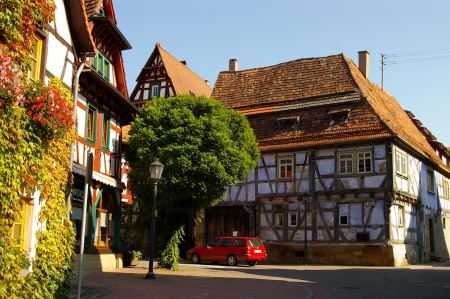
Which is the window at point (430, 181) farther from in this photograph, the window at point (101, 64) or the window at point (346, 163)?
the window at point (101, 64)

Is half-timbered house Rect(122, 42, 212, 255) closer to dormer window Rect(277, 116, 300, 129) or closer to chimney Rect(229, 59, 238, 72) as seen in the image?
chimney Rect(229, 59, 238, 72)

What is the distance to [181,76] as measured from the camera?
45844mm

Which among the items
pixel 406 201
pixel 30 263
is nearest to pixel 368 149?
pixel 406 201

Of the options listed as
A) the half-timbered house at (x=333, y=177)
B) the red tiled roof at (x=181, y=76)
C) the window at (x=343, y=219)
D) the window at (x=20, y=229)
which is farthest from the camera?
the red tiled roof at (x=181, y=76)

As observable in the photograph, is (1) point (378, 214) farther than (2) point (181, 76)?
No

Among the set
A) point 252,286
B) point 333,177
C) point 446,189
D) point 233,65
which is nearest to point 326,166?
point 333,177

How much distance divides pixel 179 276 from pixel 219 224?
14.9m

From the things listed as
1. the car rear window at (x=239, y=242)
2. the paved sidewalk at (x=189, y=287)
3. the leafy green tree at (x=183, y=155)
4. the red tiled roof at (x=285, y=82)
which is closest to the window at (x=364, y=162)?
the red tiled roof at (x=285, y=82)

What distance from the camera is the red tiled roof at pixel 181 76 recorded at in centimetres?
4362

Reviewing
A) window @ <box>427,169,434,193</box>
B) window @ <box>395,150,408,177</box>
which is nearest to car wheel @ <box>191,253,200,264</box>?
window @ <box>395,150,408,177</box>

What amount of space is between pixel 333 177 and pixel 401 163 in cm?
375

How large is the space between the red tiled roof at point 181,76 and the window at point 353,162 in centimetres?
1682

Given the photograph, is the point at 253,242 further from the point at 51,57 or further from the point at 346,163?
the point at 51,57

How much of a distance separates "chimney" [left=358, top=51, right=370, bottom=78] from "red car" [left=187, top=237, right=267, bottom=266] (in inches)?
552
